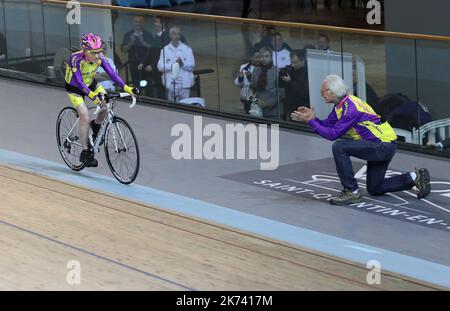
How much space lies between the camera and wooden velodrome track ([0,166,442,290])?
6.67 meters

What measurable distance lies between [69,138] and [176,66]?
3034mm

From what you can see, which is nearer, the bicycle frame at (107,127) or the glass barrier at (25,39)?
the bicycle frame at (107,127)

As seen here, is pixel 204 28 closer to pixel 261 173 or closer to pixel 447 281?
pixel 261 173

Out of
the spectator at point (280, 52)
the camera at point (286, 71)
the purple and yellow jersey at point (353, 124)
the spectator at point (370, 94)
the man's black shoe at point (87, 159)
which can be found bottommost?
the man's black shoe at point (87, 159)

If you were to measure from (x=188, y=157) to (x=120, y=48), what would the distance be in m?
3.48

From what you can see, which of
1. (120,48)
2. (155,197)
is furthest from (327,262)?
(120,48)

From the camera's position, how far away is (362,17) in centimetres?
2389

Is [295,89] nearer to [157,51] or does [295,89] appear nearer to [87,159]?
[157,51]

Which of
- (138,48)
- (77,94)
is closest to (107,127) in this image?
(77,94)

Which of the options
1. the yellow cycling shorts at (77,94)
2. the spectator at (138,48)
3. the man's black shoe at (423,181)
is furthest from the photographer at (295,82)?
the man's black shoe at (423,181)

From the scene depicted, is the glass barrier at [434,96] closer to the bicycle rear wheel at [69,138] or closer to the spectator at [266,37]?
the spectator at [266,37]

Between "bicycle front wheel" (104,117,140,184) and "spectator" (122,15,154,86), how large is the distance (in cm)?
370

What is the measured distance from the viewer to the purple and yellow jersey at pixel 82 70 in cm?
958

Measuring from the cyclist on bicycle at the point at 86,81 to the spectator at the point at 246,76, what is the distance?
2.83 meters
